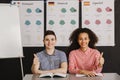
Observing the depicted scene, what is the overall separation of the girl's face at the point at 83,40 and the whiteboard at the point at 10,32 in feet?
3.70

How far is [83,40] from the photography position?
325 cm

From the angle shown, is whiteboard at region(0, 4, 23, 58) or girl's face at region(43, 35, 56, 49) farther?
whiteboard at region(0, 4, 23, 58)

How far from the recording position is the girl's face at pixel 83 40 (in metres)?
3.25

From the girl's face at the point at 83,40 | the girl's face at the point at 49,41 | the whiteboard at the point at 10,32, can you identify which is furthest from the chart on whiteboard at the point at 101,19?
the girl's face at the point at 49,41

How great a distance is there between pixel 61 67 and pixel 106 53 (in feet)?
4.66

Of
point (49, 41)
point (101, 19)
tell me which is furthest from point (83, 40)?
point (101, 19)

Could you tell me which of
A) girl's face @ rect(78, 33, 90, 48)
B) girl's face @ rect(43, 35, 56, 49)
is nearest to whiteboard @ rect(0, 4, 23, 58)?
girl's face @ rect(43, 35, 56, 49)

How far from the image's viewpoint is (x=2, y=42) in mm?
3840

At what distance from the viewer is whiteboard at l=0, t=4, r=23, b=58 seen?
3.85m

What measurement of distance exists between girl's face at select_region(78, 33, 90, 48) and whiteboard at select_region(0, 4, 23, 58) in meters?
1.13

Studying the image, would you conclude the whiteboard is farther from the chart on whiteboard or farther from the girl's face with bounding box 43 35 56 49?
the chart on whiteboard

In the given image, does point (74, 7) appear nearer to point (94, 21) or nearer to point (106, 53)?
point (94, 21)

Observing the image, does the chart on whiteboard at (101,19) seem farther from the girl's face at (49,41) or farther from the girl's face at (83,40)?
the girl's face at (49,41)

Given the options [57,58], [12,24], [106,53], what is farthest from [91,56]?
[12,24]
